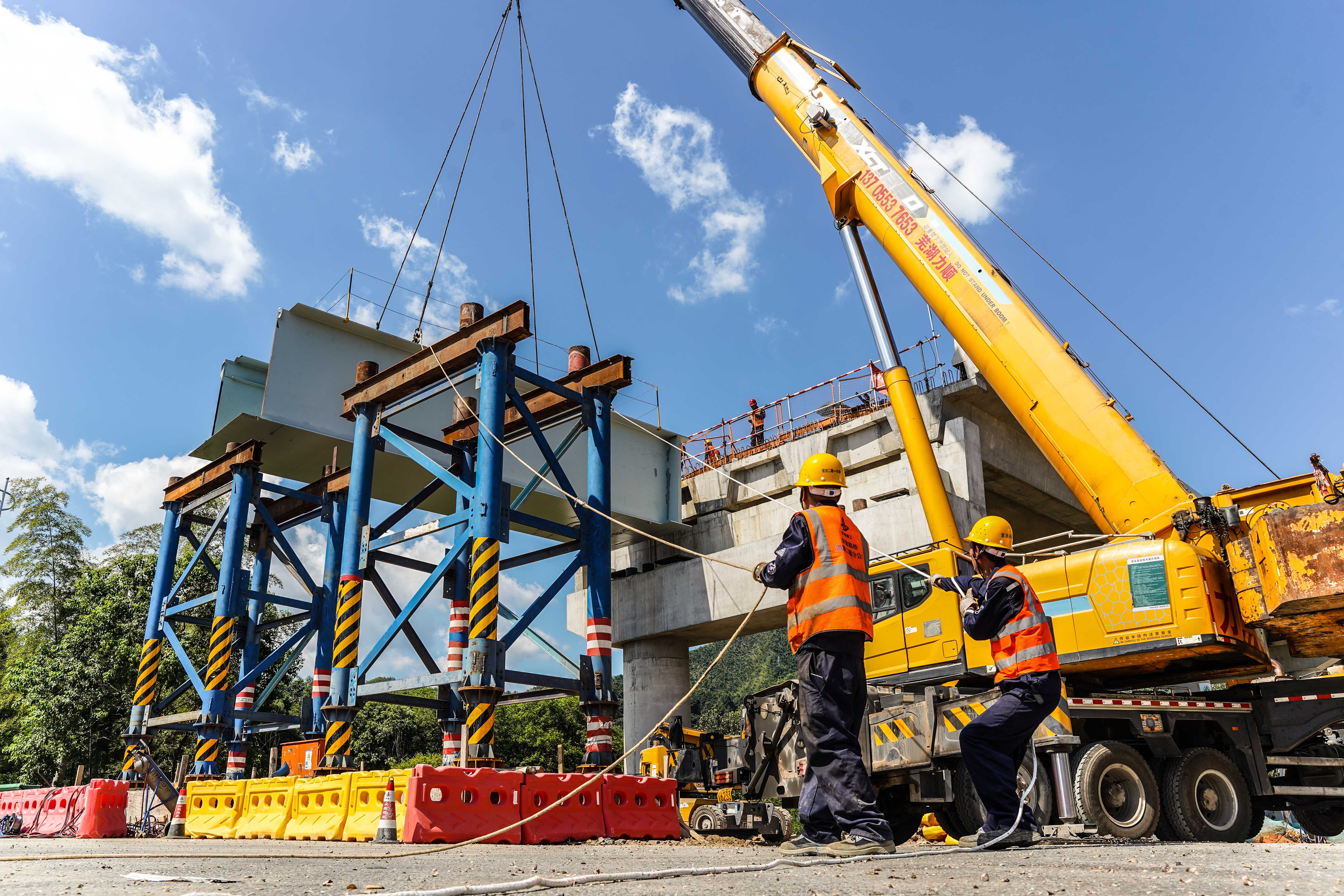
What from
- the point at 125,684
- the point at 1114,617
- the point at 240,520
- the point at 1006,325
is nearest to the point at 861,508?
the point at 1006,325

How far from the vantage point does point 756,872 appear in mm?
3963

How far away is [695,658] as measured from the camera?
115312 mm

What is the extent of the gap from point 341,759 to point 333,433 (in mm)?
6524

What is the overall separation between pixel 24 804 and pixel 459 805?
375 inches

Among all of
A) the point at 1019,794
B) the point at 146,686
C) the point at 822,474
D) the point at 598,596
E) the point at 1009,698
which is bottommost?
the point at 1019,794

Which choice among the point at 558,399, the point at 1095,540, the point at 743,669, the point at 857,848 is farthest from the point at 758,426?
the point at 743,669

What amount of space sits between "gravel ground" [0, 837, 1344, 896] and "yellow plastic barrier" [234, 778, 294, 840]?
3.12m

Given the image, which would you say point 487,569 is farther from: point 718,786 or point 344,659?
point 718,786

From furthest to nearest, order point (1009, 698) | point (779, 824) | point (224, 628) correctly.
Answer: point (224, 628) → point (779, 824) → point (1009, 698)

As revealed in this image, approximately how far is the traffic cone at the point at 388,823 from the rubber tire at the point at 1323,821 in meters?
9.40

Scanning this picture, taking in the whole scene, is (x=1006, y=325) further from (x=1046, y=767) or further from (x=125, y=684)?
(x=125, y=684)

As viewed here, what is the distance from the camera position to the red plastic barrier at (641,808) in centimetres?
874

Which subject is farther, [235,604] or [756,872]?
[235,604]

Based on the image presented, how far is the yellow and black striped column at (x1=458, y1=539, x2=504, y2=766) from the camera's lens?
10047mm
